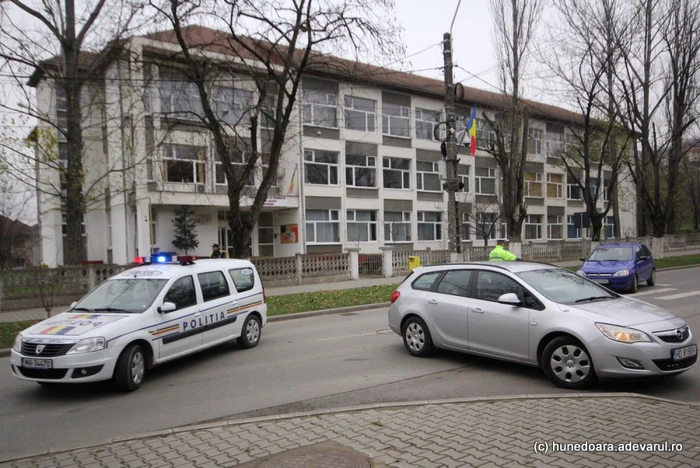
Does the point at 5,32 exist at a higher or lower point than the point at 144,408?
higher

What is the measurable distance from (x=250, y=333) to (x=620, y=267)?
40.9 ft

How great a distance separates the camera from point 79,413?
5.77 m

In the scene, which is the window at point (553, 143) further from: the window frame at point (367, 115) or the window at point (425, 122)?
the window frame at point (367, 115)

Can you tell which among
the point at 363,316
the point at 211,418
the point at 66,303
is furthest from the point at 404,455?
the point at 66,303

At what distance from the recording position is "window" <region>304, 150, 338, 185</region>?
3065 cm

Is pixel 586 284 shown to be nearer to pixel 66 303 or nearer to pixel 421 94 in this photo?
pixel 66 303

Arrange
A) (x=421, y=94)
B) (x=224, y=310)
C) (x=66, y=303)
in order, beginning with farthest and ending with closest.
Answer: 1. (x=421, y=94)
2. (x=66, y=303)
3. (x=224, y=310)

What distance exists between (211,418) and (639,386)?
198 inches

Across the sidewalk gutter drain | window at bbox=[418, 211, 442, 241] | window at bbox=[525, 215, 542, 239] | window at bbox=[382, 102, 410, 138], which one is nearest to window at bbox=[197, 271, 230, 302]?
the sidewalk gutter drain

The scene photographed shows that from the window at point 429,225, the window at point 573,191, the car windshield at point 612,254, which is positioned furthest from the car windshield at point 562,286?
the window at point 573,191

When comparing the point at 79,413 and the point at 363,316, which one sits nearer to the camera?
the point at 79,413

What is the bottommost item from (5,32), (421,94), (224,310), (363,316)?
(363,316)

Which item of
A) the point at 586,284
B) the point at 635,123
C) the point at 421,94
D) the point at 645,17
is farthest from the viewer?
the point at 421,94

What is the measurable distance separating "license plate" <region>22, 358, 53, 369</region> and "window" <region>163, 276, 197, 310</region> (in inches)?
65.9
